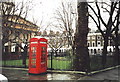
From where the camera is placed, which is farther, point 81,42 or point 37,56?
point 81,42

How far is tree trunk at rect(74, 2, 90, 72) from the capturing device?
10.7 m

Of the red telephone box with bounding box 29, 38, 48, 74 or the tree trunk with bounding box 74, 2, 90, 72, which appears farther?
the tree trunk with bounding box 74, 2, 90, 72

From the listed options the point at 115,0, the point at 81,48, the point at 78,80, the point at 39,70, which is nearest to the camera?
the point at 78,80

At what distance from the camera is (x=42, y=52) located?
1012 centimetres

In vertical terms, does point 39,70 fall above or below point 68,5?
below

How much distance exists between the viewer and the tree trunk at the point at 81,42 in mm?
10664

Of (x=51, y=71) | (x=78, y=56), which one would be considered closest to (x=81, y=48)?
(x=78, y=56)

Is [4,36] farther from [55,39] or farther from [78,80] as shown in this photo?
[55,39]

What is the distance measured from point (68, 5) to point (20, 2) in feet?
38.3

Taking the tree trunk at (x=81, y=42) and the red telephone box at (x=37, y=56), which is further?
the tree trunk at (x=81, y=42)

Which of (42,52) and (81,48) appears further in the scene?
(81,48)

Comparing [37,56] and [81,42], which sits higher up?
[81,42]

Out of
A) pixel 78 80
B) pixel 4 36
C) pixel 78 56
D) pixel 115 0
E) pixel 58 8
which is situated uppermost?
pixel 58 8

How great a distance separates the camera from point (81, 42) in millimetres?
10859
